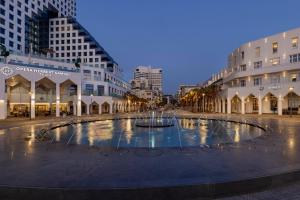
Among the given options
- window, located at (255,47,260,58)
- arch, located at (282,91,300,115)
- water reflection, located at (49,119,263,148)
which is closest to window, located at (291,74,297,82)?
arch, located at (282,91,300,115)

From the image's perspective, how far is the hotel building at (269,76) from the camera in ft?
159

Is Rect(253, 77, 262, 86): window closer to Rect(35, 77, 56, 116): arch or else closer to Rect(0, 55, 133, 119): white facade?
Rect(0, 55, 133, 119): white facade

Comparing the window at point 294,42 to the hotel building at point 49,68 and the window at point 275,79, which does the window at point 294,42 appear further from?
the hotel building at point 49,68

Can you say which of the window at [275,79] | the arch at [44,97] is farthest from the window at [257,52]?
the arch at [44,97]

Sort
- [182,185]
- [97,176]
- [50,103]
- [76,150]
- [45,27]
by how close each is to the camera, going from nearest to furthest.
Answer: [182,185], [97,176], [76,150], [50,103], [45,27]

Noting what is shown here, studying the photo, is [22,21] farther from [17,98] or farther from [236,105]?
[236,105]

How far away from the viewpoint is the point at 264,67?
53.1 metres

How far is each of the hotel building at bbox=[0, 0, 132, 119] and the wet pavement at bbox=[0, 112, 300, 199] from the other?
106ft

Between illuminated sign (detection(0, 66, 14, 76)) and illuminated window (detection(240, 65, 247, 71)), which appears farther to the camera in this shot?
illuminated window (detection(240, 65, 247, 71))

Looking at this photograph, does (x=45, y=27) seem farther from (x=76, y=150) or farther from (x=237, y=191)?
(x=237, y=191)

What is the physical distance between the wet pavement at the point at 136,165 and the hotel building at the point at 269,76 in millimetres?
42080

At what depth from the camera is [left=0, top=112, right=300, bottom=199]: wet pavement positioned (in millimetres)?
6703

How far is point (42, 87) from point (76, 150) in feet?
163

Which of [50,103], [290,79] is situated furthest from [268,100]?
[50,103]
